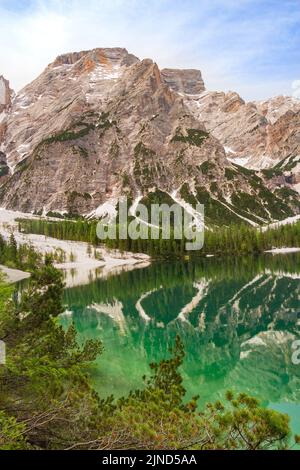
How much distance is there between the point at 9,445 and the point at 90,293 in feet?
266

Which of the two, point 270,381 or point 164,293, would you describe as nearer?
point 270,381

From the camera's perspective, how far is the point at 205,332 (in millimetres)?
47000

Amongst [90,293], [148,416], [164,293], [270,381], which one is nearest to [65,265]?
[90,293]

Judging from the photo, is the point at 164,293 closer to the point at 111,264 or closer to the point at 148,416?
the point at 148,416

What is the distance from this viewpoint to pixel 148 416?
14203 millimetres

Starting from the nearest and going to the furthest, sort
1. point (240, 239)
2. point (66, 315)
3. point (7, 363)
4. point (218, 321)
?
point (7, 363) → point (218, 321) → point (66, 315) → point (240, 239)

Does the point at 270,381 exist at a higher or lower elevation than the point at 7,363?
lower

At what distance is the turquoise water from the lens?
29375 millimetres

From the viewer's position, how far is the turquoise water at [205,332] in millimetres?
29375

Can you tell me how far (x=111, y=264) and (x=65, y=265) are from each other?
20706 mm

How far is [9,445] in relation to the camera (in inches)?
403
